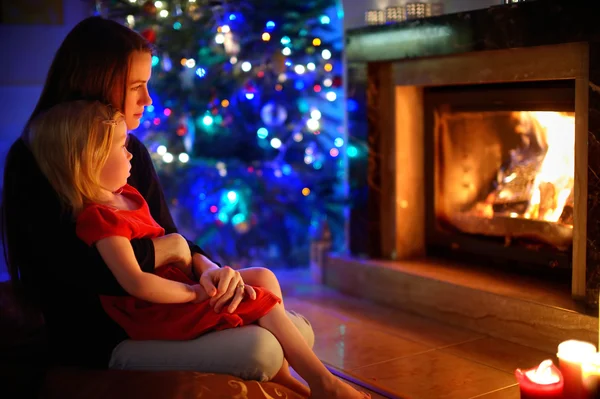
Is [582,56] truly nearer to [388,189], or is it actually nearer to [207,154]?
[388,189]

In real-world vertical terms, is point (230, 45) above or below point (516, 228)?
above

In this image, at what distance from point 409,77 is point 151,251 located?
176cm

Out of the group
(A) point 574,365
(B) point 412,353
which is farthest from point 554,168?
(A) point 574,365

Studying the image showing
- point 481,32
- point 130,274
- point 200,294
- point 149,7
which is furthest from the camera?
point 149,7

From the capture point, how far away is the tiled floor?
240 centimetres

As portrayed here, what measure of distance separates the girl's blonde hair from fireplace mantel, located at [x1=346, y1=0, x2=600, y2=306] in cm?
151

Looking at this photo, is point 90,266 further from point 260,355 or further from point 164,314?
point 260,355

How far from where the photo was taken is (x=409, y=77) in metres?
3.37

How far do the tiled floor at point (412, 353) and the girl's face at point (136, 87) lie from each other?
1067mm

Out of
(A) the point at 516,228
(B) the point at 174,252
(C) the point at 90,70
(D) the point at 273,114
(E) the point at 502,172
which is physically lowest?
(A) the point at 516,228

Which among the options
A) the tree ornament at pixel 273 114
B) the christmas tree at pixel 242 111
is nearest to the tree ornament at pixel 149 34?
the christmas tree at pixel 242 111

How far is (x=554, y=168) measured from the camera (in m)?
3.01

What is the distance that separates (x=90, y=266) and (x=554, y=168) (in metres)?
1.87

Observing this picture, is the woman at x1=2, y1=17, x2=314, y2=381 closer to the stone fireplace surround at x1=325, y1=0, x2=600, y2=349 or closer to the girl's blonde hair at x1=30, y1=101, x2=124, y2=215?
the girl's blonde hair at x1=30, y1=101, x2=124, y2=215
